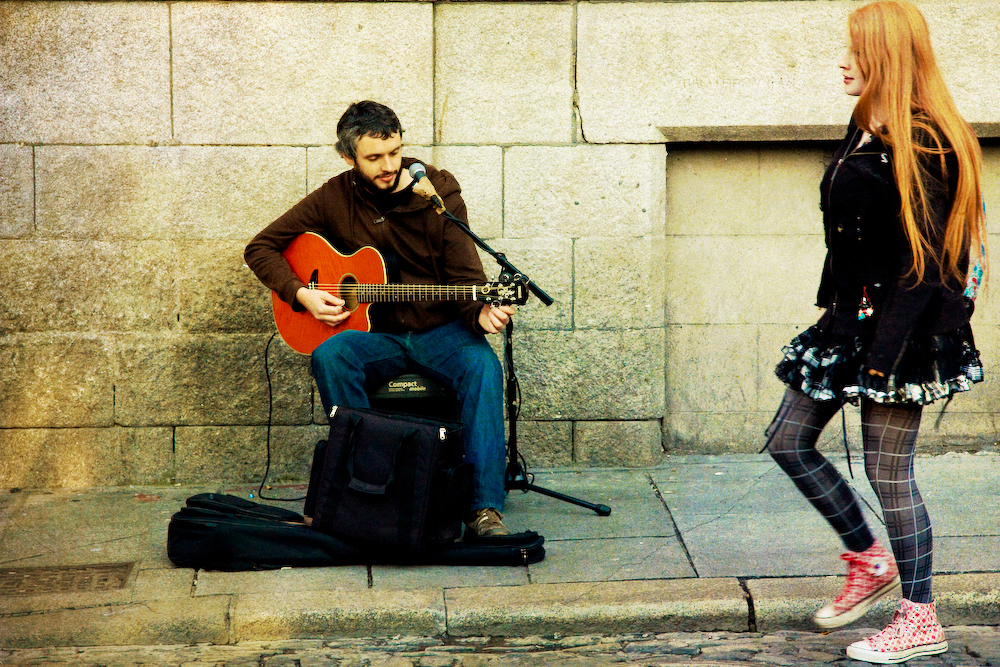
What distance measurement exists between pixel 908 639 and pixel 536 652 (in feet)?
3.77

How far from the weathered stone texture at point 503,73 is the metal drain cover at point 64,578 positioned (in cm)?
246

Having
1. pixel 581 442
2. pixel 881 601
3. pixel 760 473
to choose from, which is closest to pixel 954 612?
pixel 881 601

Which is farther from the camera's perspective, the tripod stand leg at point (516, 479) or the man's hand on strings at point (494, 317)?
the tripod stand leg at point (516, 479)

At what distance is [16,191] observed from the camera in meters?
5.05

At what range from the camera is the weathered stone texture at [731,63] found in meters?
5.12

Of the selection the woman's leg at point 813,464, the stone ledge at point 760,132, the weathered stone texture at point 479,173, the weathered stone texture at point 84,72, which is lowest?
the woman's leg at point 813,464

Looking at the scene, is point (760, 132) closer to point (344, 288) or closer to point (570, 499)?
point (570, 499)

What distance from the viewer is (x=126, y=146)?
16.6ft

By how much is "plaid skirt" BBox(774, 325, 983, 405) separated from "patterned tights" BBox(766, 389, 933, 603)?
0.20ft

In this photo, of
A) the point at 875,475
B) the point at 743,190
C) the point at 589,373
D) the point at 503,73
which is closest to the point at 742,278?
the point at 743,190

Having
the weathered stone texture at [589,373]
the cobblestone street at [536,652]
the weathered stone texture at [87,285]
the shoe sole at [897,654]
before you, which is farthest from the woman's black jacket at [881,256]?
the weathered stone texture at [87,285]

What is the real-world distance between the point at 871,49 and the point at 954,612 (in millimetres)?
1898

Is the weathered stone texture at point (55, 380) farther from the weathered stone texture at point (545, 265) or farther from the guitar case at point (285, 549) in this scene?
the weathered stone texture at point (545, 265)

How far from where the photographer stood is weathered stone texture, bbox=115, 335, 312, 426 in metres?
5.15
